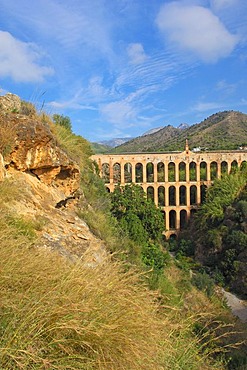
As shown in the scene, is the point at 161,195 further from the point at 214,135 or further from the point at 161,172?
the point at 214,135

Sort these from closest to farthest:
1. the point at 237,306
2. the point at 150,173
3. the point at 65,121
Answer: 1. the point at 65,121
2. the point at 237,306
3. the point at 150,173

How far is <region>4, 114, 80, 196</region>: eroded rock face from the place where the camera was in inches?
213

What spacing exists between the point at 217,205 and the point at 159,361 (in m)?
26.2

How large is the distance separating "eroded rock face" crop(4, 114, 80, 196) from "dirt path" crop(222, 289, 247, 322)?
38.3 feet

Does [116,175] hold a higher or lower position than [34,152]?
lower

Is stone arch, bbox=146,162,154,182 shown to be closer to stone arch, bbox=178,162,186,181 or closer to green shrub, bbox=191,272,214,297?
stone arch, bbox=178,162,186,181

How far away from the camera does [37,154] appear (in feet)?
19.1

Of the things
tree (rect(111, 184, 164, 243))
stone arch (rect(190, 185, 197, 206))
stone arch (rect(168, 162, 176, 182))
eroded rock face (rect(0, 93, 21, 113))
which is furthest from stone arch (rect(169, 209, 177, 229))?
eroded rock face (rect(0, 93, 21, 113))

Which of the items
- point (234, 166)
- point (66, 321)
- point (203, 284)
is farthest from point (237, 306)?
point (234, 166)

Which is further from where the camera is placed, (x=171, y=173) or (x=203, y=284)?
(x=171, y=173)

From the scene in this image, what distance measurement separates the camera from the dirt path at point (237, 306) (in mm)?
15074

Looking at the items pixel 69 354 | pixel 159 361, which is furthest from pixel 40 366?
pixel 159 361

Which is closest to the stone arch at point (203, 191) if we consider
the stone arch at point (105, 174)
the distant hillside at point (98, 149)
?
the stone arch at point (105, 174)

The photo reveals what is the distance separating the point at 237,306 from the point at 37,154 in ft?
47.4
